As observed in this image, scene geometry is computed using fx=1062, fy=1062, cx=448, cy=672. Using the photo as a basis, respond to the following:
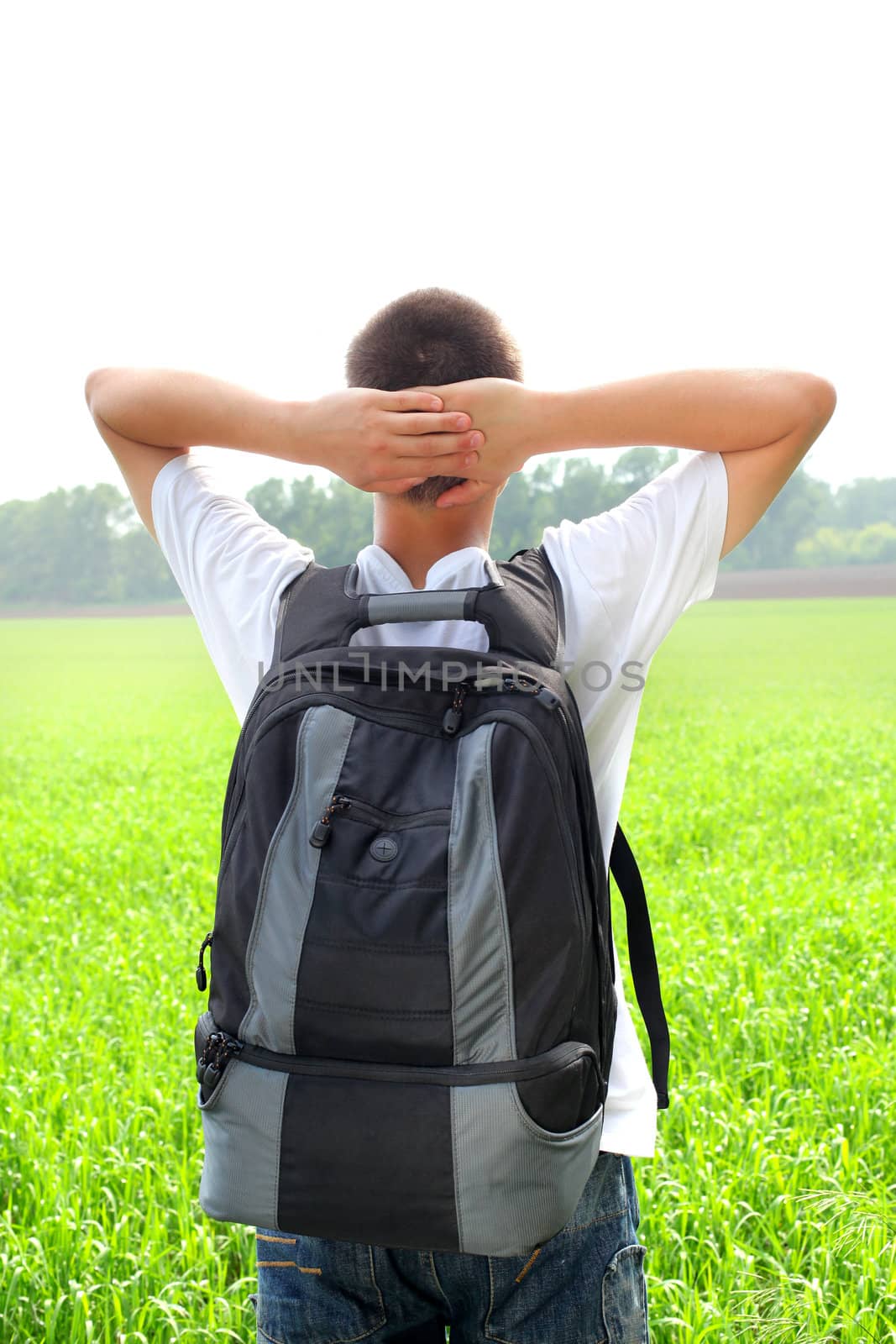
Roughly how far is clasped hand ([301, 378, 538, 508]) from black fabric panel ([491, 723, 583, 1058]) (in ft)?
1.51

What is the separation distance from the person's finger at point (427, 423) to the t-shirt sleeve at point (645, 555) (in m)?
0.23

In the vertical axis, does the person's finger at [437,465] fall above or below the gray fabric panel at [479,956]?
above

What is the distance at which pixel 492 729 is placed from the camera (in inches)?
52.9

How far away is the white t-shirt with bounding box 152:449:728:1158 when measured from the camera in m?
1.50

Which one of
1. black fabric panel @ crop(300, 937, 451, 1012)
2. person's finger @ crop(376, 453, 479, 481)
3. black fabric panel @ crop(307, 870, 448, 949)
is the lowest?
black fabric panel @ crop(300, 937, 451, 1012)

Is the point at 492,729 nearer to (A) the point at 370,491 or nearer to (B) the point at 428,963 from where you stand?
(B) the point at 428,963

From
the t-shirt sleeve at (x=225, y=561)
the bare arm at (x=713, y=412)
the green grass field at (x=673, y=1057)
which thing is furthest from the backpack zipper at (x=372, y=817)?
the green grass field at (x=673, y=1057)

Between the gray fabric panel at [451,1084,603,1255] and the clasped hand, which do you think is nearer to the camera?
the gray fabric panel at [451,1084,603,1255]

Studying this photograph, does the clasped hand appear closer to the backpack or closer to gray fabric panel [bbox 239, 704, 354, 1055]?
the backpack

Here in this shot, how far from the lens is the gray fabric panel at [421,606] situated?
1.39 metres

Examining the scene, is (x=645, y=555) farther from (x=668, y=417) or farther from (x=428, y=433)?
(x=428, y=433)

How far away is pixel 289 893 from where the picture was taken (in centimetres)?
132

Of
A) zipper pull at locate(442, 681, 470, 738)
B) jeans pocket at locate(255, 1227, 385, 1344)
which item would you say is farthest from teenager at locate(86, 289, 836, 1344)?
zipper pull at locate(442, 681, 470, 738)

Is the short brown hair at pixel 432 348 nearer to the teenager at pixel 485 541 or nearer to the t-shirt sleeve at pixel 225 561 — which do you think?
the teenager at pixel 485 541
